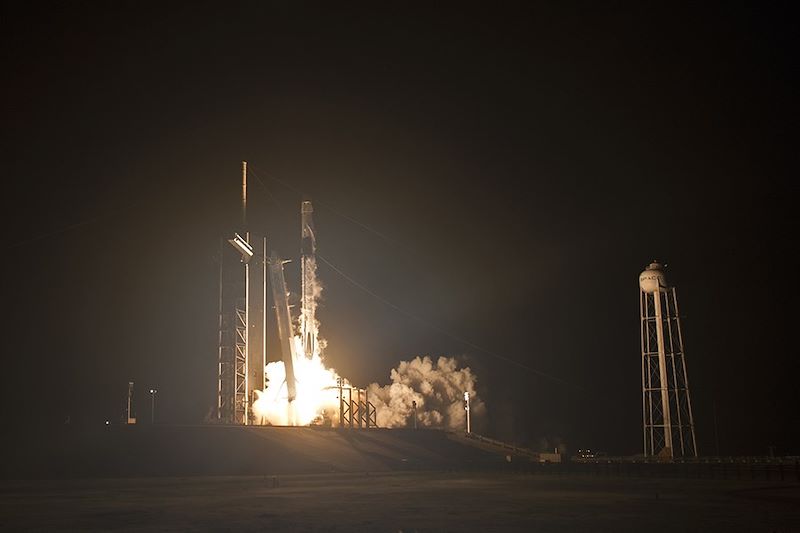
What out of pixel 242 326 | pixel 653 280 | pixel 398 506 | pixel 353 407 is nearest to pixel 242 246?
pixel 242 326

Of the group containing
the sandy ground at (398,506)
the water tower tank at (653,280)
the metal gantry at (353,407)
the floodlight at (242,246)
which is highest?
the floodlight at (242,246)

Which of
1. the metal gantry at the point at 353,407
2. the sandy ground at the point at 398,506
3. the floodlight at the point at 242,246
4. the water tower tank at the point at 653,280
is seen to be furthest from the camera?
the metal gantry at the point at 353,407

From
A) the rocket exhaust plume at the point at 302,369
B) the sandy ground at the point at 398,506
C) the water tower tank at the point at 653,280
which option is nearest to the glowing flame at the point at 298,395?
the rocket exhaust plume at the point at 302,369

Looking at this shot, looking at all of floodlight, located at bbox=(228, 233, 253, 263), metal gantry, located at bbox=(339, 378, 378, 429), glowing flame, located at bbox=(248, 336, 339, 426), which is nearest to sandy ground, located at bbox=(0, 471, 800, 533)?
floodlight, located at bbox=(228, 233, 253, 263)

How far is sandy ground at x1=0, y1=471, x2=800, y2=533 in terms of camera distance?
24062mm

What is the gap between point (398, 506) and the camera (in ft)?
99.8

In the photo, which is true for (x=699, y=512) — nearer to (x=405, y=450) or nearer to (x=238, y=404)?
(x=405, y=450)

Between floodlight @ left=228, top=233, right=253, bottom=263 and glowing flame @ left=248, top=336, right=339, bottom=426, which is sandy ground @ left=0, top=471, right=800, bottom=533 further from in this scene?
glowing flame @ left=248, top=336, right=339, bottom=426

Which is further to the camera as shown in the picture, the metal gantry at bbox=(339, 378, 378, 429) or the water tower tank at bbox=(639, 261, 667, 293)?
the metal gantry at bbox=(339, 378, 378, 429)

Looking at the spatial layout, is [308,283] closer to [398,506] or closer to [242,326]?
[242,326]

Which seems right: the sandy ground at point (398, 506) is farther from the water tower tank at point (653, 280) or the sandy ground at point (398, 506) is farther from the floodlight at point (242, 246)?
the floodlight at point (242, 246)

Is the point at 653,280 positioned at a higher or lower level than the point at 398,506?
higher

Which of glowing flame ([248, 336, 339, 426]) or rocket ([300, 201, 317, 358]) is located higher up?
rocket ([300, 201, 317, 358])

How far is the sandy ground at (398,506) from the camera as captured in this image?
24062 mm
